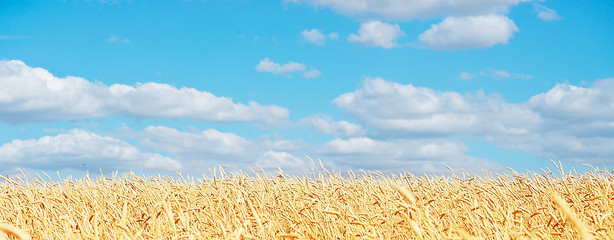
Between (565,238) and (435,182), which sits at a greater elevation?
(435,182)

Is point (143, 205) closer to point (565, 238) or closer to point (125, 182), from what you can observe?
point (125, 182)

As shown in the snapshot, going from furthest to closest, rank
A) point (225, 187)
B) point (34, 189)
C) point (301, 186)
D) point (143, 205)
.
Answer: point (34, 189), point (225, 187), point (301, 186), point (143, 205)

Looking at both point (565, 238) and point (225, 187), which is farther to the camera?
point (225, 187)

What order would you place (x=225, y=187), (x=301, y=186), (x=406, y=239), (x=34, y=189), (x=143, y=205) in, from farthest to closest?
(x=34, y=189), (x=225, y=187), (x=301, y=186), (x=143, y=205), (x=406, y=239)

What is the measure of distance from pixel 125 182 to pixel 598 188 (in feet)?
27.4

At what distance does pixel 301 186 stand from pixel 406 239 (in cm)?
341

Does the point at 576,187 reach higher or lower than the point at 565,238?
higher

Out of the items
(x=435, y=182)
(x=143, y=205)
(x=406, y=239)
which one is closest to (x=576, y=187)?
(x=435, y=182)

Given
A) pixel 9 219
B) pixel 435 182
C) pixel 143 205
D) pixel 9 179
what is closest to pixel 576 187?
pixel 435 182

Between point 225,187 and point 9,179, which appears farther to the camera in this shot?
point 9,179

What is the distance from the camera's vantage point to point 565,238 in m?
5.93

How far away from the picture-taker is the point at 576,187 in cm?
985

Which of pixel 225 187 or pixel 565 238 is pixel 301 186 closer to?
pixel 225 187

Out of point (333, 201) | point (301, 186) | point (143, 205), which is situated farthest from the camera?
point (301, 186)
